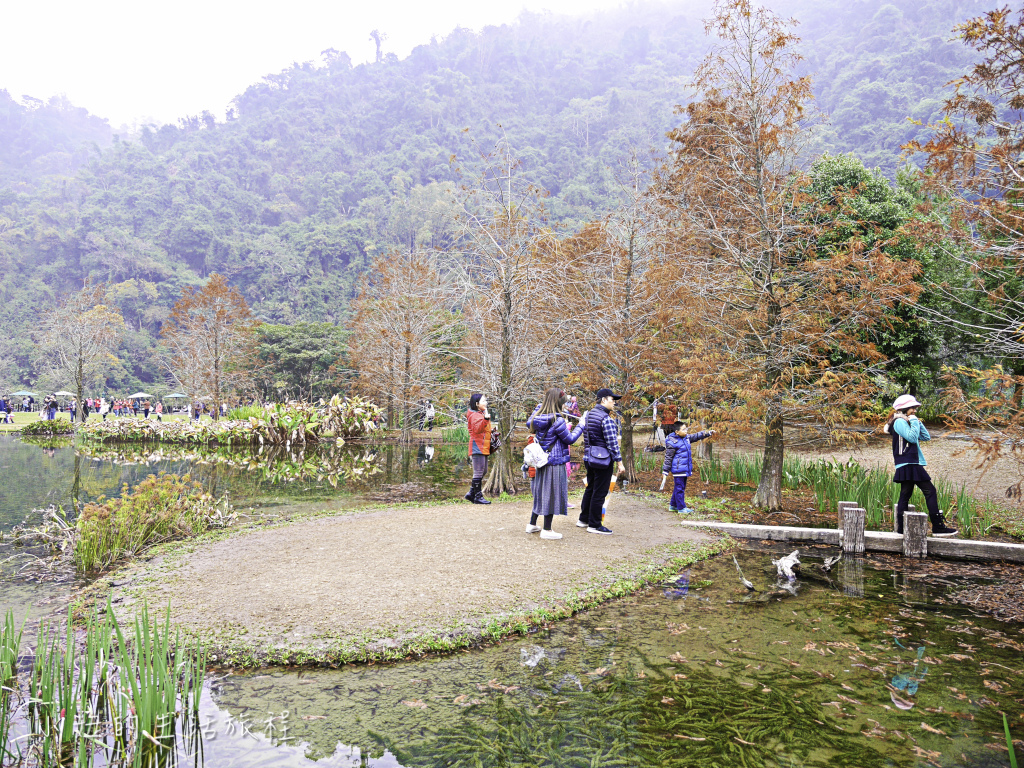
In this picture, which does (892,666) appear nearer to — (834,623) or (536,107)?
(834,623)

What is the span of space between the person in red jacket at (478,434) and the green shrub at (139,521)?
12.4ft

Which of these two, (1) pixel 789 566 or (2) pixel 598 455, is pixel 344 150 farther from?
(1) pixel 789 566

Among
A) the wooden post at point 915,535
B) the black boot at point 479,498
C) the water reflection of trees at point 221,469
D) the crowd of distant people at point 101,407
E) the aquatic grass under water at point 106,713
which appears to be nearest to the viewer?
the aquatic grass under water at point 106,713

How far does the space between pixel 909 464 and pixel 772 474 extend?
233 cm

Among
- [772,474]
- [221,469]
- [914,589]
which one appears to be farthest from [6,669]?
[221,469]

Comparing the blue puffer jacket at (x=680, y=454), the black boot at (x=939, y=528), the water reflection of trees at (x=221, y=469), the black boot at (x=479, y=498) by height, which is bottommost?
the water reflection of trees at (x=221, y=469)

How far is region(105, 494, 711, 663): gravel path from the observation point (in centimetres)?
464

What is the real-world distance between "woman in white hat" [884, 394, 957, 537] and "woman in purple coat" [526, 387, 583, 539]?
4.08m

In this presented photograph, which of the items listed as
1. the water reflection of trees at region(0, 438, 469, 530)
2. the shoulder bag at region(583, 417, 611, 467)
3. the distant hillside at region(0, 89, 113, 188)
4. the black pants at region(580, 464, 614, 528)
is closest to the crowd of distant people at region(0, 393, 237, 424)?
the water reflection of trees at region(0, 438, 469, 530)

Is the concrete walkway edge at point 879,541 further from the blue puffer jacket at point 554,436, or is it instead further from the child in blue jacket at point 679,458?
the blue puffer jacket at point 554,436

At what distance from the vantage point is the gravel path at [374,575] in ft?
15.2

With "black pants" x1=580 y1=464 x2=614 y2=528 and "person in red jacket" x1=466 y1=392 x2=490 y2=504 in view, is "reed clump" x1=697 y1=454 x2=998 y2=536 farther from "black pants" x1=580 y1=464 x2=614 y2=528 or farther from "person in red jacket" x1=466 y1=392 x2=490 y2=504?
"person in red jacket" x1=466 y1=392 x2=490 y2=504

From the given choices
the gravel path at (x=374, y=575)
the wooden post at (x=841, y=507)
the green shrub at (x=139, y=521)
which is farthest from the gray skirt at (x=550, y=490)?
the green shrub at (x=139, y=521)

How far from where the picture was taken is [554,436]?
7.42 m
